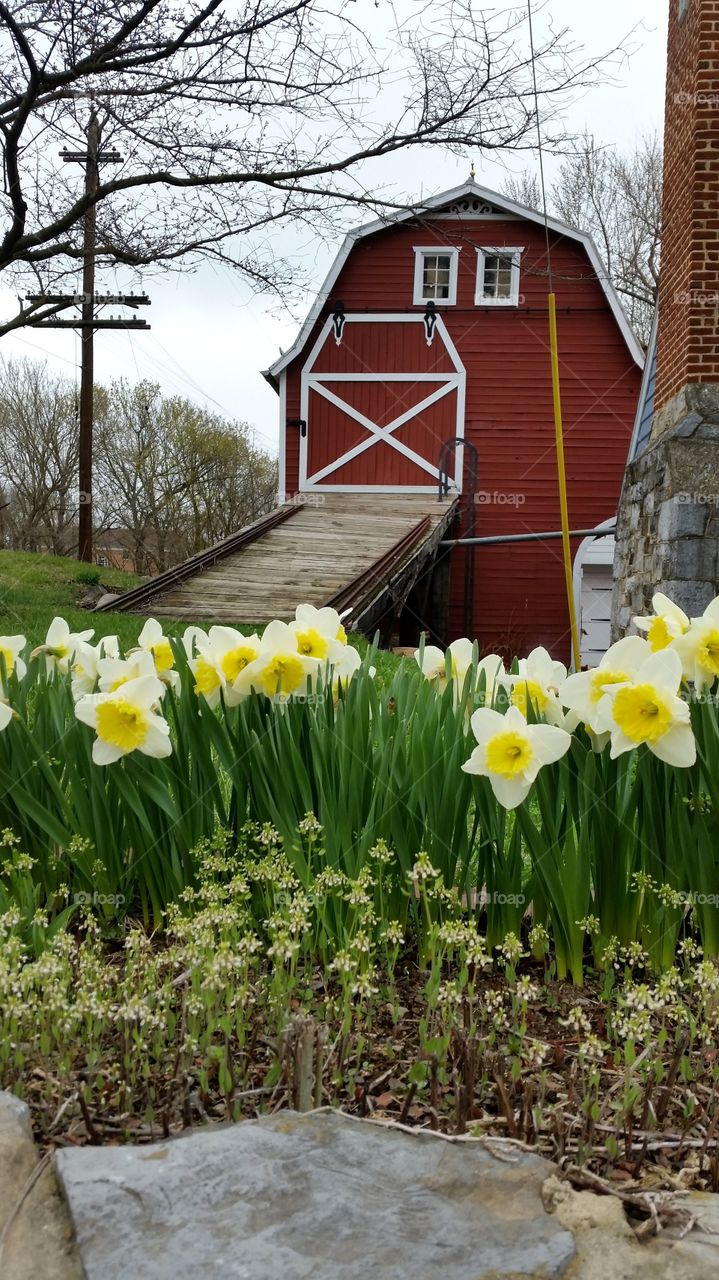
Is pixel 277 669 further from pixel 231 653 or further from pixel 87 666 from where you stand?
pixel 87 666

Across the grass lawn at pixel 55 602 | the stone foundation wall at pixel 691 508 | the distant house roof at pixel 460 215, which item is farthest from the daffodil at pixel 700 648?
the distant house roof at pixel 460 215

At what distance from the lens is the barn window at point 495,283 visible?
1650 cm

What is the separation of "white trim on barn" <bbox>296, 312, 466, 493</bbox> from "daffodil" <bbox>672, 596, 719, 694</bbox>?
14.6 metres

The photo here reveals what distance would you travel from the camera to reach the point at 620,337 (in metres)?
16.2

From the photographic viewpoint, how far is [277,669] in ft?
6.68

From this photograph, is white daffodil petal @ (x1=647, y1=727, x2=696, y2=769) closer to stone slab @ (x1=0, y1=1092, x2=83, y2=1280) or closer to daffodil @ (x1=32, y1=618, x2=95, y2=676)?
stone slab @ (x1=0, y1=1092, x2=83, y2=1280)

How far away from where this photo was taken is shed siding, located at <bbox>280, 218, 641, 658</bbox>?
53.3 feet

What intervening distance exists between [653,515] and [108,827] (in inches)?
247

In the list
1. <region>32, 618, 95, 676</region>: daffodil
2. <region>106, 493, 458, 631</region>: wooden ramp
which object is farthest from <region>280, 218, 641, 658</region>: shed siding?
<region>32, 618, 95, 676</region>: daffodil

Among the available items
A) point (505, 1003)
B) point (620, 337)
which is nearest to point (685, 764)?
point (505, 1003)

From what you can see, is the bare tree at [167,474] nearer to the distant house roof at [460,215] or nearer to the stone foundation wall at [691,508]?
the distant house roof at [460,215]

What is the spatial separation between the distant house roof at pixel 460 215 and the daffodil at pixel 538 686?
14.3 metres

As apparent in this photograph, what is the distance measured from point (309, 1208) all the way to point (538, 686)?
110 cm

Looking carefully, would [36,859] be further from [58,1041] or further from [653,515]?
[653,515]
